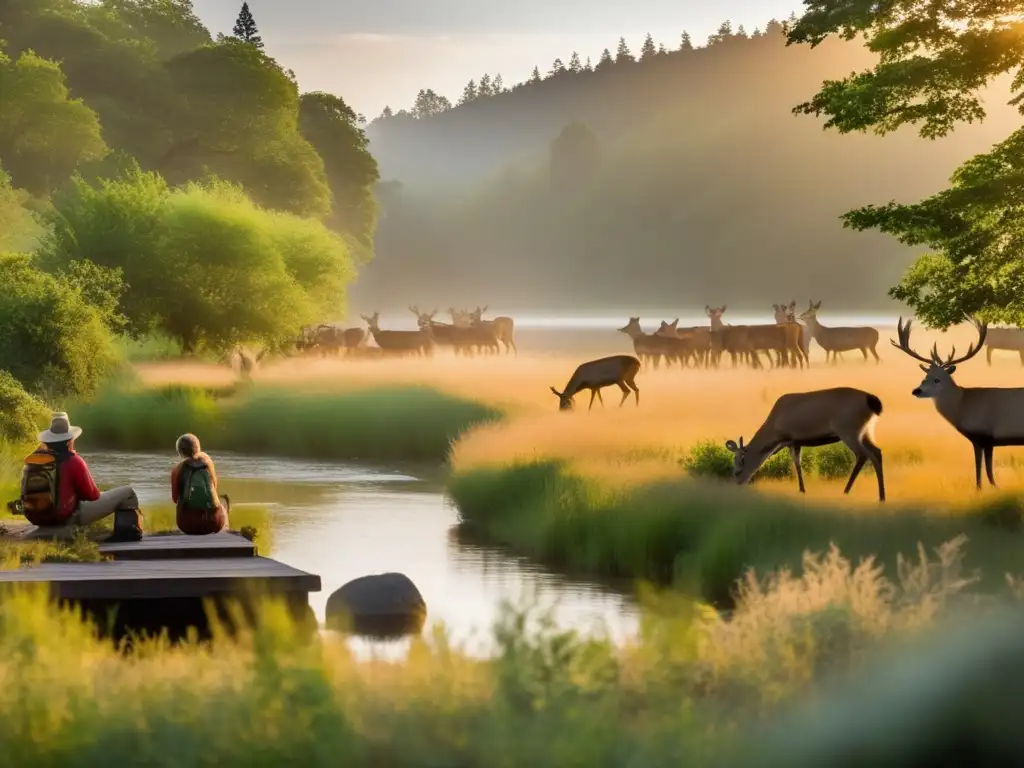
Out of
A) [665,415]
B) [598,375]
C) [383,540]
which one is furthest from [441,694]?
[598,375]

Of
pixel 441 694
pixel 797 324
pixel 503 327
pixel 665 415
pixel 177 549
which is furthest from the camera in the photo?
pixel 503 327

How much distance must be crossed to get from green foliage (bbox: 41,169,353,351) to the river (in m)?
9.74

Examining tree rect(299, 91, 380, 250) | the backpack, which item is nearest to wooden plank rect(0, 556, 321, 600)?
the backpack

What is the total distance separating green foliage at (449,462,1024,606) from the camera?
18.5 metres

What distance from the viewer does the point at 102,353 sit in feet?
125

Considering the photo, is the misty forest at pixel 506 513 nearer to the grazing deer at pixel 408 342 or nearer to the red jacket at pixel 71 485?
the red jacket at pixel 71 485

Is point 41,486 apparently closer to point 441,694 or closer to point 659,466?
point 441,694

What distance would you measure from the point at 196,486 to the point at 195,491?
0.05m

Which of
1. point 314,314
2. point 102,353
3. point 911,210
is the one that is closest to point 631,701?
point 911,210

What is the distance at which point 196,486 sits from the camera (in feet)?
60.4

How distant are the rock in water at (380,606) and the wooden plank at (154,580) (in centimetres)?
176

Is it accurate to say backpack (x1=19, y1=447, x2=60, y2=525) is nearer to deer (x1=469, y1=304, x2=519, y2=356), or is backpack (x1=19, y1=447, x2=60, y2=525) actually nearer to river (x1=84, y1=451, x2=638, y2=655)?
river (x1=84, y1=451, x2=638, y2=655)

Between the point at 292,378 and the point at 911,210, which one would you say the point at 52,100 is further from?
the point at 911,210

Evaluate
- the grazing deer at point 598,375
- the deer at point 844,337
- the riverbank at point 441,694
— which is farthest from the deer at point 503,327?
the riverbank at point 441,694
